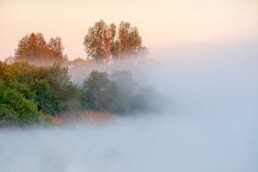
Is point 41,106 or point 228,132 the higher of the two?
point 41,106

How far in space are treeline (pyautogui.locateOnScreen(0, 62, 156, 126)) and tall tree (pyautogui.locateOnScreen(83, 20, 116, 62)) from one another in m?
12.6

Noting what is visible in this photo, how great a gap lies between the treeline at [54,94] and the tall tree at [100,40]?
1258 cm

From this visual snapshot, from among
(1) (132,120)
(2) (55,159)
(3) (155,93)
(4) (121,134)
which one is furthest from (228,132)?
(2) (55,159)

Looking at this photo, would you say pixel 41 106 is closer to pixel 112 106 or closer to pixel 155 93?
pixel 112 106

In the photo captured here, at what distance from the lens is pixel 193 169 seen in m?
34.9

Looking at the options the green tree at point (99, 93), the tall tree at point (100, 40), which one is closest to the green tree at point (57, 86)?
the green tree at point (99, 93)

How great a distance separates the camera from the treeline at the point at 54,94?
105 ft

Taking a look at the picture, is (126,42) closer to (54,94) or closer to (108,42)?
(108,42)

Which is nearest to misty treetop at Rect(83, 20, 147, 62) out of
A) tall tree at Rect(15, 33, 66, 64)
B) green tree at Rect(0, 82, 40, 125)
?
tall tree at Rect(15, 33, 66, 64)

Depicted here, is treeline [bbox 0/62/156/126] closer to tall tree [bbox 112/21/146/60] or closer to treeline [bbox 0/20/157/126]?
treeline [bbox 0/20/157/126]

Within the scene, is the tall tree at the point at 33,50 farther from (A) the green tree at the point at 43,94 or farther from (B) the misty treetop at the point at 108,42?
(A) the green tree at the point at 43,94

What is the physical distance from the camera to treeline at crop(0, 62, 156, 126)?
3189 centimetres

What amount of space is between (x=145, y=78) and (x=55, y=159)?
40.4 m

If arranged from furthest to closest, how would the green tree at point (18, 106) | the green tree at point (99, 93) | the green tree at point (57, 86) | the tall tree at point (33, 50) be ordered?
the tall tree at point (33, 50) → the green tree at point (99, 93) → the green tree at point (57, 86) → the green tree at point (18, 106)
